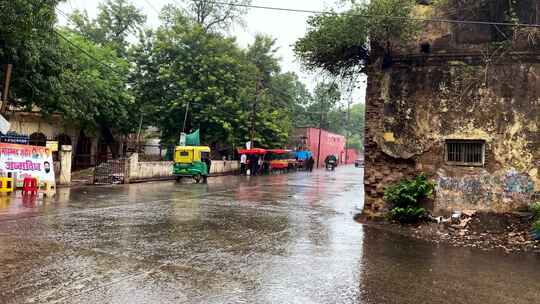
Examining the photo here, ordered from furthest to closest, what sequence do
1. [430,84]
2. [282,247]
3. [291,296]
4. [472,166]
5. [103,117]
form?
[103,117] → [430,84] → [472,166] → [282,247] → [291,296]

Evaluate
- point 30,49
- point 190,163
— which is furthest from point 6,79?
point 190,163

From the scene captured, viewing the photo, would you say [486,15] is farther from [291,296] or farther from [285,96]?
[285,96]

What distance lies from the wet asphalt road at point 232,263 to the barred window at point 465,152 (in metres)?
2.66

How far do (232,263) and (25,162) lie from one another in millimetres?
12515

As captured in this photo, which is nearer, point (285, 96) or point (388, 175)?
point (388, 175)

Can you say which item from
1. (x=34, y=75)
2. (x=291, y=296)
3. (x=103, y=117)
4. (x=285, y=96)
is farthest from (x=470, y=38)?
(x=285, y=96)

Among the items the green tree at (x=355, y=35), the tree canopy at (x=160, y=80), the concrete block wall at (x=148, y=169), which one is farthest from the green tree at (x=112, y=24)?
the green tree at (x=355, y=35)

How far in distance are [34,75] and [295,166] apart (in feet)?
100

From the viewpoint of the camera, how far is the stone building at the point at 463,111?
971 centimetres

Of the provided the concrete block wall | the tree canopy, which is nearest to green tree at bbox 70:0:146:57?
the tree canopy

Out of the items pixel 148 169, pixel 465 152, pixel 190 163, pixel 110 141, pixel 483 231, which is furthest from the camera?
pixel 110 141

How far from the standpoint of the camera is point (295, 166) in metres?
44.7

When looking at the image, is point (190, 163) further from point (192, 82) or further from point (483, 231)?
point (483, 231)

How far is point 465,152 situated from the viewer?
1027 centimetres
